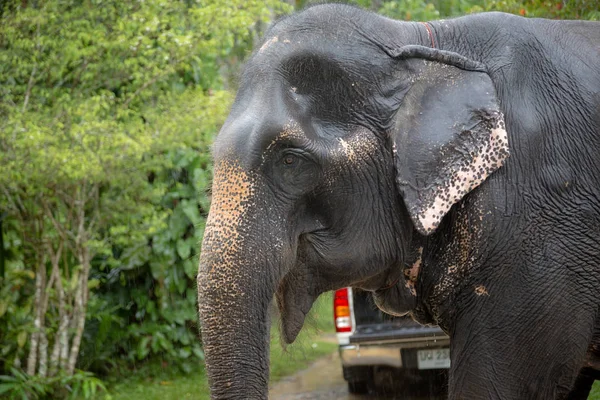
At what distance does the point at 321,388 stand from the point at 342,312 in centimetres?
130

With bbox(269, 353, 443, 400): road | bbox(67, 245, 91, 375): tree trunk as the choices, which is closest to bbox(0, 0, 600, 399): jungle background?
bbox(67, 245, 91, 375): tree trunk

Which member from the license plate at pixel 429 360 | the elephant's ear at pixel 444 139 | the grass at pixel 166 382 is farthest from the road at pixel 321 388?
the elephant's ear at pixel 444 139

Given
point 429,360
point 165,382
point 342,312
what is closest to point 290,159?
point 429,360

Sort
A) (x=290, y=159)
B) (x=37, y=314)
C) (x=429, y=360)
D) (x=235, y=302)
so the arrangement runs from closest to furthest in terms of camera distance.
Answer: (x=235, y=302)
(x=290, y=159)
(x=429, y=360)
(x=37, y=314)

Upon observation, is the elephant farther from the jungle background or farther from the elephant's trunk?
the jungle background

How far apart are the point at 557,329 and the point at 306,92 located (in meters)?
1.36

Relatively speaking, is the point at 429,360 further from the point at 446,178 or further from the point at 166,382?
the point at 446,178

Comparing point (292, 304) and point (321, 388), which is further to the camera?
point (321, 388)

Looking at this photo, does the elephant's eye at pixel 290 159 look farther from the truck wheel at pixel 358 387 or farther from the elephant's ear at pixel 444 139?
the truck wheel at pixel 358 387

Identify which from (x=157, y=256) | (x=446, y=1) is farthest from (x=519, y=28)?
(x=446, y=1)

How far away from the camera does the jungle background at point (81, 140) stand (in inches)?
289

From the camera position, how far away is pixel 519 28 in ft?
13.0

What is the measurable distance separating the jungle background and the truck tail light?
149 centimetres

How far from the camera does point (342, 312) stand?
839 cm
